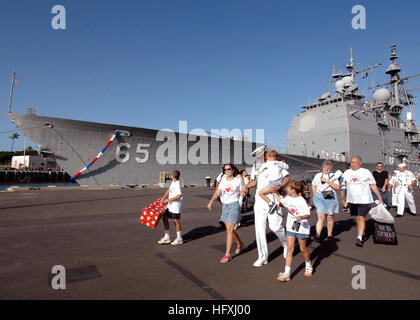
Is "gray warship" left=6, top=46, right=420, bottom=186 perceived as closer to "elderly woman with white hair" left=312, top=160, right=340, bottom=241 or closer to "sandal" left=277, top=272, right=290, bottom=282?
"elderly woman with white hair" left=312, top=160, right=340, bottom=241

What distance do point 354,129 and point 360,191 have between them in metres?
23.7

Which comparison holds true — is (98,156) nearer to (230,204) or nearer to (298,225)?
(230,204)

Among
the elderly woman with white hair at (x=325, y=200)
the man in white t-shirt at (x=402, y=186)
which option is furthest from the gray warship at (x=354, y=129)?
the elderly woman with white hair at (x=325, y=200)

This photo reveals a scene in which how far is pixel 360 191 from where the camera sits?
4777mm

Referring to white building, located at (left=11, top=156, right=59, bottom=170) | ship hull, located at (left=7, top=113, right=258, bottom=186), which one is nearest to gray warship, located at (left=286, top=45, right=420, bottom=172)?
ship hull, located at (left=7, top=113, right=258, bottom=186)

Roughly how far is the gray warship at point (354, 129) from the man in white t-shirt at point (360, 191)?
19733mm

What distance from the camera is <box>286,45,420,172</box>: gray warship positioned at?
25281mm

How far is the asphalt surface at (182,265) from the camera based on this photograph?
2.75 metres

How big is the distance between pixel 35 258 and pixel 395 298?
15.9ft

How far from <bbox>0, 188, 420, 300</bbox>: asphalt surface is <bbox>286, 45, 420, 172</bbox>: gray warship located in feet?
67.7

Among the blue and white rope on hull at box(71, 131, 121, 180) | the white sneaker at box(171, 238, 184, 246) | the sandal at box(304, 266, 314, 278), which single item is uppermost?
the blue and white rope on hull at box(71, 131, 121, 180)

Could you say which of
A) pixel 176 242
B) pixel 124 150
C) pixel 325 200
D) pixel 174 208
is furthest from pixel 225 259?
pixel 124 150
